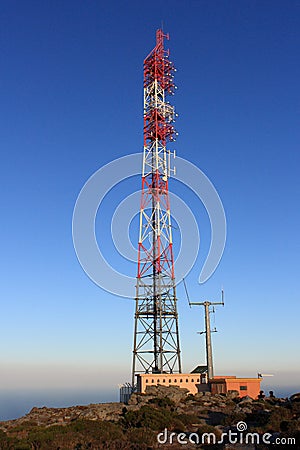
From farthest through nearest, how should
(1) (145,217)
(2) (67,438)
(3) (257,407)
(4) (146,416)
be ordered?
(1) (145,217) < (3) (257,407) < (4) (146,416) < (2) (67,438)

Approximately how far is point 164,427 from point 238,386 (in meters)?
16.0

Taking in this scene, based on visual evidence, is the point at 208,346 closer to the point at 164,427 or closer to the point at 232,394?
the point at 232,394

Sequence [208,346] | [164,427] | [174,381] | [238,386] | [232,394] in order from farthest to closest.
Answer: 1. [208,346]
2. [174,381]
3. [238,386]
4. [232,394]
5. [164,427]

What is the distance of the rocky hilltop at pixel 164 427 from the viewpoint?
782 inches

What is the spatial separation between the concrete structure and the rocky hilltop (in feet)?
8.63

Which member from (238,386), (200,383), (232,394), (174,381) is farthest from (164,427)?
(200,383)

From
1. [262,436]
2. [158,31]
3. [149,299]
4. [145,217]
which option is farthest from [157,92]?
[262,436]

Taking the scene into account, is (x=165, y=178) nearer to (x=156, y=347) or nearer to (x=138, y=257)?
(x=138, y=257)

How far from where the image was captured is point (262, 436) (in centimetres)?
2139

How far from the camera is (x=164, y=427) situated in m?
25.0

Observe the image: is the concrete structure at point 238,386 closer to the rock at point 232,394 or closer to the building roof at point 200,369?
the rock at point 232,394

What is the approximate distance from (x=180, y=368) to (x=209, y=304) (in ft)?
21.0

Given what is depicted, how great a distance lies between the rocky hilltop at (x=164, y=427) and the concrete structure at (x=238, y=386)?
8.63 feet

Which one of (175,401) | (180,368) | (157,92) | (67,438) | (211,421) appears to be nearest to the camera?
(67,438)
